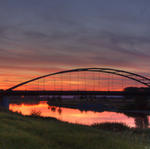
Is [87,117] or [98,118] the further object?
[87,117]

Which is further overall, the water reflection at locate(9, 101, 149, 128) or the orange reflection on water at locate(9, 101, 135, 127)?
the orange reflection on water at locate(9, 101, 135, 127)

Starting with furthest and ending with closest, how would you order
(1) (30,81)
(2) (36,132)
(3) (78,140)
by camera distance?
(1) (30,81) < (2) (36,132) < (3) (78,140)

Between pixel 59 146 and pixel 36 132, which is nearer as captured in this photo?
pixel 59 146

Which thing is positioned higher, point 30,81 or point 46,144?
→ point 30,81

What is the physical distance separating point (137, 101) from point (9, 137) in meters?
91.1

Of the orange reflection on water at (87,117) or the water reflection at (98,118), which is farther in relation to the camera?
the orange reflection on water at (87,117)

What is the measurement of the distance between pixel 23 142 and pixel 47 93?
61178 millimetres

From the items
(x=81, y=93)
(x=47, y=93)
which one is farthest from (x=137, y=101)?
(x=47, y=93)

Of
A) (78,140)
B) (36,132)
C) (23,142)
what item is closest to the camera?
(23,142)

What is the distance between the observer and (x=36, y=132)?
1355 centimetres

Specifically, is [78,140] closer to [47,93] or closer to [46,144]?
[46,144]

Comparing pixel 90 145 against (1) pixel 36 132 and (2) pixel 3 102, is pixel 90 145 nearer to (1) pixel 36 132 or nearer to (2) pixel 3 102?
(1) pixel 36 132

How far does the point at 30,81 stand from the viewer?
75.8 meters

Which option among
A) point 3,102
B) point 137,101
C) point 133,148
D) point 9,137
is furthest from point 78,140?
point 137,101
